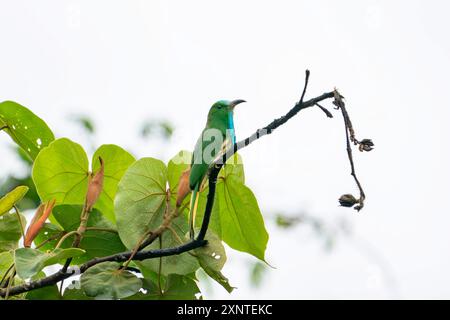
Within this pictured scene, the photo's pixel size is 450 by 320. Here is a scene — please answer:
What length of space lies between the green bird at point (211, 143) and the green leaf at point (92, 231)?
196 mm

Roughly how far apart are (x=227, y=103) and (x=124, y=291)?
1.69 feet

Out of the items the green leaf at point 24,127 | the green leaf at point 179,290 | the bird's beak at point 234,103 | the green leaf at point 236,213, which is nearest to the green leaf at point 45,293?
the green leaf at point 179,290

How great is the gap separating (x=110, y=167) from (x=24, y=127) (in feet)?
0.75

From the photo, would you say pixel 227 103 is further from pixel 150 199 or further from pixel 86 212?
pixel 86 212

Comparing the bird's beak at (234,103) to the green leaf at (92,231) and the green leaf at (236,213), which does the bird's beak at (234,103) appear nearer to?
the green leaf at (236,213)

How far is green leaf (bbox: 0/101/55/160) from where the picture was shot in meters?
1.61

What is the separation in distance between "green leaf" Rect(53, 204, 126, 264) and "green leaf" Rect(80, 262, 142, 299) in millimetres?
138

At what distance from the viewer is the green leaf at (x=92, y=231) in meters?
1.43

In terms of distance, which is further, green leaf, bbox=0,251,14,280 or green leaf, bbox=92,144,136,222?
green leaf, bbox=92,144,136,222

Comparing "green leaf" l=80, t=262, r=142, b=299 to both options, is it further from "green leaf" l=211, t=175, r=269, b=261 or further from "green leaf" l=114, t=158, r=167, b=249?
"green leaf" l=211, t=175, r=269, b=261

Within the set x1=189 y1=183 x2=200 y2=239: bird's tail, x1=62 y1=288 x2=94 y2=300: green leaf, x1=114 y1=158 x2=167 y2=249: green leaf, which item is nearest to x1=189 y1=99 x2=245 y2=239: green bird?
x1=189 y1=183 x2=200 y2=239: bird's tail

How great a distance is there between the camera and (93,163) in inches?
62.3

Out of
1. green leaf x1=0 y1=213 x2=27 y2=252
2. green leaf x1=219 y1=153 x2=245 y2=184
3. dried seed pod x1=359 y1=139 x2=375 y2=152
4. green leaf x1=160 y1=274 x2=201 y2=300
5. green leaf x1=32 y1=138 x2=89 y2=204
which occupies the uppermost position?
green leaf x1=32 y1=138 x2=89 y2=204

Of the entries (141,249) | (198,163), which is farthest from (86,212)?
(198,163)
